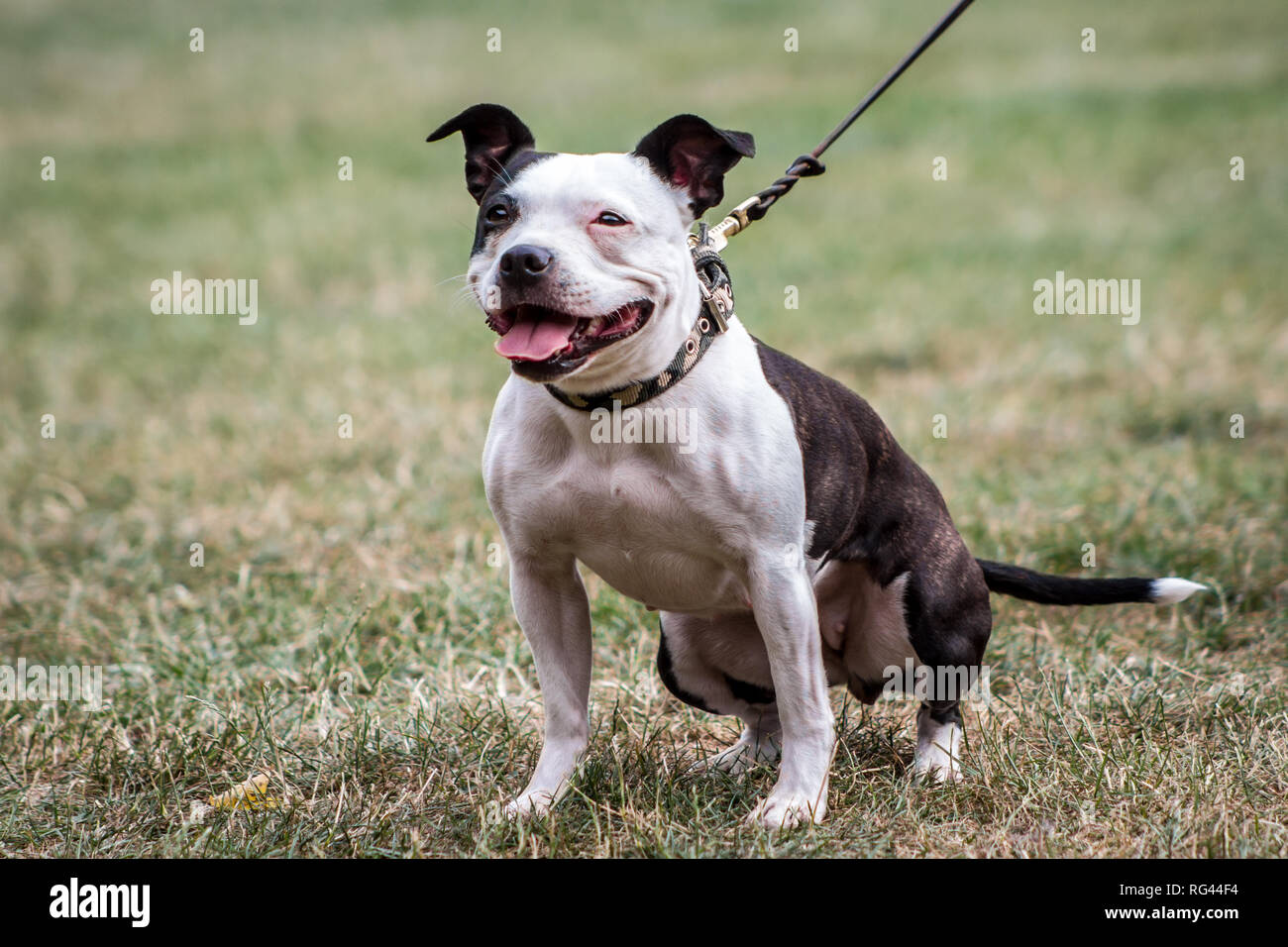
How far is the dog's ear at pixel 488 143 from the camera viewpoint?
2947 millimetres

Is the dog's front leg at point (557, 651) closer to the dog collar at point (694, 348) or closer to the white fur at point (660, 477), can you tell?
the white fur at point (660, 477)

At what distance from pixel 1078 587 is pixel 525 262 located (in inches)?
68.8

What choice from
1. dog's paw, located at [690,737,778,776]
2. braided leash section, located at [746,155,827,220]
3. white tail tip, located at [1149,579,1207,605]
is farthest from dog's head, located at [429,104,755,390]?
white tail tip, located at [1149,579,1207,605]

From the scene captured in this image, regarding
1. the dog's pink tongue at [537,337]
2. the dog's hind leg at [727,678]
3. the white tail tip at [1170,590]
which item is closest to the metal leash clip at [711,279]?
the dog's pink tongue at [537,337]

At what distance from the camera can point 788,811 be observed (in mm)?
2896

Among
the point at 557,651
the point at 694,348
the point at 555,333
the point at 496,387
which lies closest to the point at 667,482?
the point at 694,348

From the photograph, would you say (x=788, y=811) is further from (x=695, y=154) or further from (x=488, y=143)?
(x=488, y=143)

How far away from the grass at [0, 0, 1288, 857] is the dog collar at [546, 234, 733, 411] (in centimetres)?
86

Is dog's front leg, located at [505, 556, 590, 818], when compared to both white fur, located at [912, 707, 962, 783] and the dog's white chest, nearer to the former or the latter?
the dog's white chest

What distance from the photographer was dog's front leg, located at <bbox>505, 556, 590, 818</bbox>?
3.08 meters

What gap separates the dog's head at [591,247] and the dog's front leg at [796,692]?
553 mm

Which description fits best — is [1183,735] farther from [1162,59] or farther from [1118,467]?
[1162,59]

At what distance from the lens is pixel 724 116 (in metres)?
12.6
